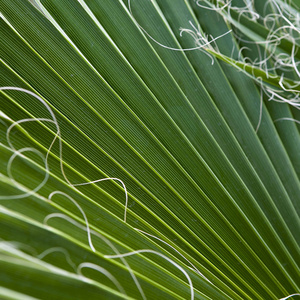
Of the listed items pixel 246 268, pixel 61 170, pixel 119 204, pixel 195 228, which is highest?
pixel 61 170

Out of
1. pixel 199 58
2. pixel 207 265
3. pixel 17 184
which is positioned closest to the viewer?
pixel 17 184

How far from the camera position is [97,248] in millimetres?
479

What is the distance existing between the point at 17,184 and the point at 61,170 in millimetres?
117

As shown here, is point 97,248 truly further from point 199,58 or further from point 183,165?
point 199,58

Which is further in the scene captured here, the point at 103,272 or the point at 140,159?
the point at 140,159

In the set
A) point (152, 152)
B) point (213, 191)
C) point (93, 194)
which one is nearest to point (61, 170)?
point (93, 194)

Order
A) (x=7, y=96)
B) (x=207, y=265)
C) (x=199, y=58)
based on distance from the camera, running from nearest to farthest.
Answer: (x=7, y=96) → (x=207, y=265) → (x=199, y=58)

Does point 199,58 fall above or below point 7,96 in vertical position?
below

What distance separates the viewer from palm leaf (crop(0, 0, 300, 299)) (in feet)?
1.45

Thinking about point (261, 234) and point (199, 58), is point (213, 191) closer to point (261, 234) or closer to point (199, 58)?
point (261, 234)

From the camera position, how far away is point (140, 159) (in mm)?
666

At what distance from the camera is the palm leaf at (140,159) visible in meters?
0.44

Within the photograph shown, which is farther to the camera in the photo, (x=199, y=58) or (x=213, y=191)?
(x=199, y=58)

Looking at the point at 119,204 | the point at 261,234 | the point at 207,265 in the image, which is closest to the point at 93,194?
the point at 119,204
